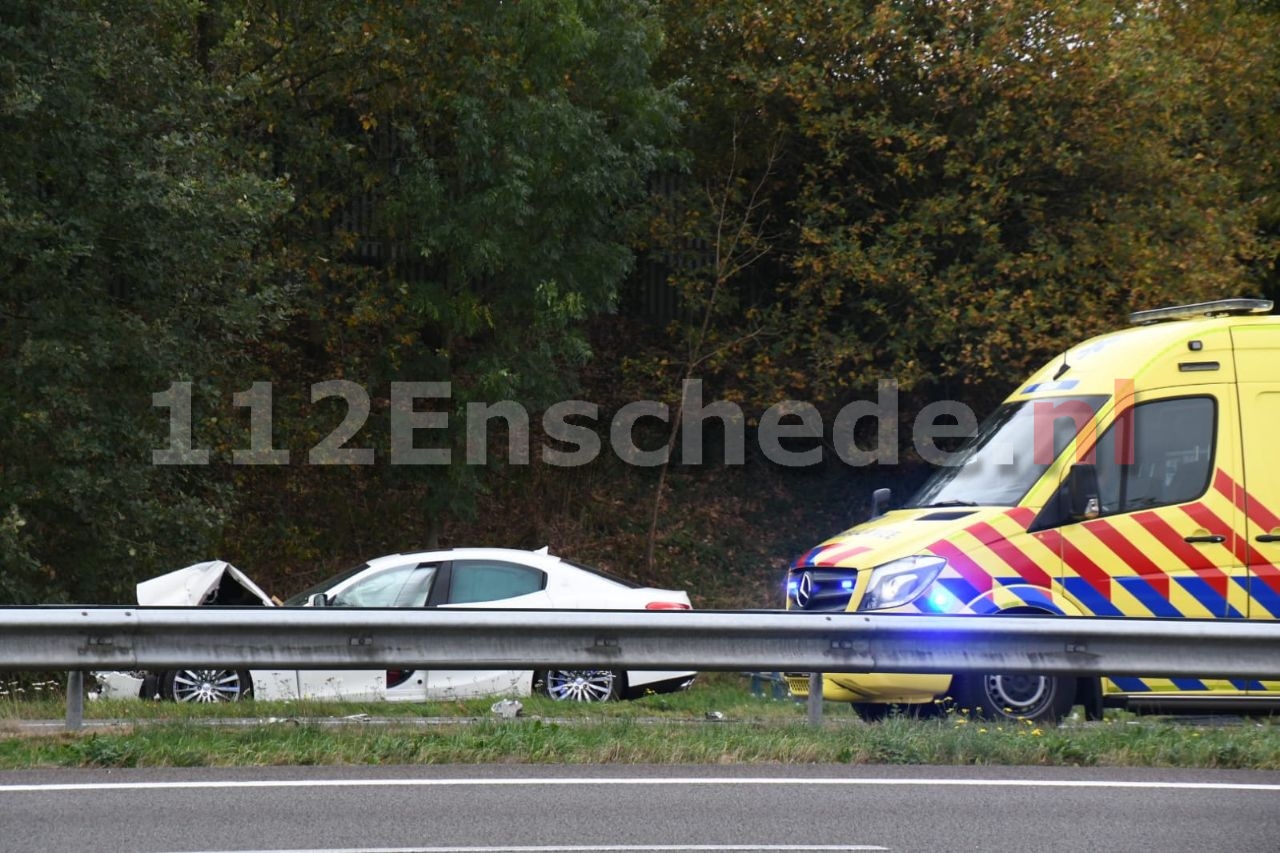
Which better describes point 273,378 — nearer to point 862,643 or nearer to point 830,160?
point 830,160

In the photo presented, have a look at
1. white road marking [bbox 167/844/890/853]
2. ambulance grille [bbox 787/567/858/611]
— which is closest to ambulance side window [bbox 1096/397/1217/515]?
ambulance grille [bbox 787/567/858/611]

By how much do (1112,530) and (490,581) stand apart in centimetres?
567

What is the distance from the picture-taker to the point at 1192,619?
9117 millimetres

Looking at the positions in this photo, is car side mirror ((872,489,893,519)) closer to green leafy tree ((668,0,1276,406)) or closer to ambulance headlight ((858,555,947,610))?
ambulance headlight ((858,555,947,610))

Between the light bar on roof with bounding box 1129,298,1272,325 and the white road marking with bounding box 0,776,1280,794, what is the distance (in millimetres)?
4279

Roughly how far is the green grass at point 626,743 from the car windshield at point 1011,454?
1.70 meters

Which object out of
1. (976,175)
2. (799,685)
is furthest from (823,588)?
(976,175)

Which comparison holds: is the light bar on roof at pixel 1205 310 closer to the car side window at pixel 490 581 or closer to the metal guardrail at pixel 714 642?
the metal guardrail at pixel 714 642

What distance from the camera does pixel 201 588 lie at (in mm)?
13188

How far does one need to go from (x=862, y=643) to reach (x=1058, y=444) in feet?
8.05

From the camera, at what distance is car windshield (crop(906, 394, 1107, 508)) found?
10.6 metres

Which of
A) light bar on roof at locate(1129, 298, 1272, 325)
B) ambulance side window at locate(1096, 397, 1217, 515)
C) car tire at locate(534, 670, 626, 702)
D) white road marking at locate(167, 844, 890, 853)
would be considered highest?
light bar on roof at locate(1129, 298, 1272, 325)

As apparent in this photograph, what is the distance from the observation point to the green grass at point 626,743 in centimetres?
823

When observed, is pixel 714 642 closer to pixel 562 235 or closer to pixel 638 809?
pixel 638 809
